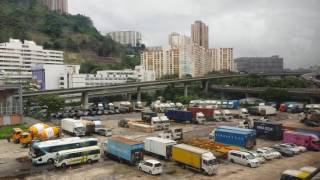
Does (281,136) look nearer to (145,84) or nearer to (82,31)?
(145,84)

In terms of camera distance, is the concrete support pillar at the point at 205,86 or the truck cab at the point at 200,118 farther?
the concrete support pillar at the point at 205,86

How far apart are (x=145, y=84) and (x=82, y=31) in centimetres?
10144

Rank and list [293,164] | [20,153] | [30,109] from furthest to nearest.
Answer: [30,109] → [20,153] → [293,164]

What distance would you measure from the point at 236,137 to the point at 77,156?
54.3 ft

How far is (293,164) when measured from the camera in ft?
91.7

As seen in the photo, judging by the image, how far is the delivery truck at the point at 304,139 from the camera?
3331 centimetres

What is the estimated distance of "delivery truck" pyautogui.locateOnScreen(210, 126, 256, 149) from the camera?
109 feet

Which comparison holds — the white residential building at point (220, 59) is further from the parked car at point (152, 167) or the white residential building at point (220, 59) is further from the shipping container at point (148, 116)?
the parked car at point (152, 167)

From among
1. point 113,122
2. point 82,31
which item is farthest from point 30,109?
point 82,31

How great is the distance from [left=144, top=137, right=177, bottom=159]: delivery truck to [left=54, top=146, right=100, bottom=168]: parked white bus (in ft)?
16.1

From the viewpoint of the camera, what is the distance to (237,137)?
3369 cm

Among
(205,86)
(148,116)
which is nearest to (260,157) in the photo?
(148,116)

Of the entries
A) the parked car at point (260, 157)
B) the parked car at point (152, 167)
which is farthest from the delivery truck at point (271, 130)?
the parked car at point (152, 167)

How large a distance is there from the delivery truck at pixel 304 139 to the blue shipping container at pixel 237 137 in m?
4.49
